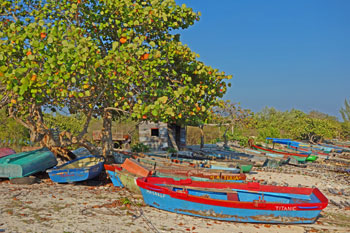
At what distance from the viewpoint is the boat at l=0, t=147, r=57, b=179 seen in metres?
12.1

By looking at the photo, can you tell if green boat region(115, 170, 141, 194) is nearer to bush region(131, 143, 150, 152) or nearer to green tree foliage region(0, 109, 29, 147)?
bush region(131, 143, 150, 152)

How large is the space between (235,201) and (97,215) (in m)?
4.04

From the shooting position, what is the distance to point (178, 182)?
10.1 meters

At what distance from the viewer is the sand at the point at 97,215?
7.94m

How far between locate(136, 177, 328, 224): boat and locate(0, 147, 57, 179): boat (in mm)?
5624

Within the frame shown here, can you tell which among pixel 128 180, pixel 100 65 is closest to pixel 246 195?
pixel 128 180

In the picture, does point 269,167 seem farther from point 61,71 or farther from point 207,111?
point 61,71

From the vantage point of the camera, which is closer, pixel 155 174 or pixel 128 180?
pixel 128 180

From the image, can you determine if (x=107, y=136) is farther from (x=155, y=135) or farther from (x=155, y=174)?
(x=155, y=135)

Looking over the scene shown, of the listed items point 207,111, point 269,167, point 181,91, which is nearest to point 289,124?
point 269,167

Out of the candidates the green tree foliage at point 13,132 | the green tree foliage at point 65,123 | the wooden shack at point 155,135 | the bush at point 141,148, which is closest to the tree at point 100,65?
the bush at point 141,148

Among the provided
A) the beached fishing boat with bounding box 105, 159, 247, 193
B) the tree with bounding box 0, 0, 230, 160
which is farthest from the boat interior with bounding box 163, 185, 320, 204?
the tree with bounding box 0, 0, 230, 160

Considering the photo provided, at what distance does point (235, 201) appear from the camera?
8438 mm

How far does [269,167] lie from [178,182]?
36.8 feet
